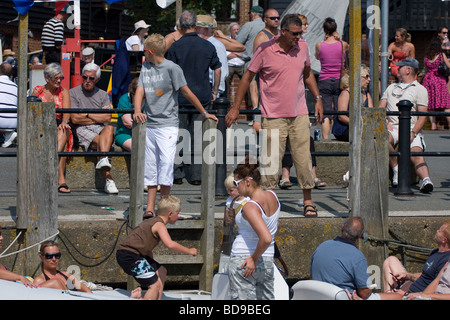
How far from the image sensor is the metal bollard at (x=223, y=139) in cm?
884

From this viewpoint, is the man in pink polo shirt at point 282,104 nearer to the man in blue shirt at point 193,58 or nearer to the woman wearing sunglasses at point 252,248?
the man in blue shirt at point 193,58

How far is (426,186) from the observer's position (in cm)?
979

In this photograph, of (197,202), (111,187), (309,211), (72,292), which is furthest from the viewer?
(111,187)

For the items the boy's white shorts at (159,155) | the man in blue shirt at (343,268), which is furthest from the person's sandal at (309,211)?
the boy's white shorts at (159,155)

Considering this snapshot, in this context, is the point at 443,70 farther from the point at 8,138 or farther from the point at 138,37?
the point at 8,138

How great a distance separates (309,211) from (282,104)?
1.03 m

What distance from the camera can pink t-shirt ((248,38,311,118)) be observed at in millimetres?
8336

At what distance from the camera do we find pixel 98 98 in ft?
33.9

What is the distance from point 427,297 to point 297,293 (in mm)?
1093

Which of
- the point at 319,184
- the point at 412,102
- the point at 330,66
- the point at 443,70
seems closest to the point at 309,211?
the point at 319,184

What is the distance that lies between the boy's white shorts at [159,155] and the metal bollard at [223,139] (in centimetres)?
70

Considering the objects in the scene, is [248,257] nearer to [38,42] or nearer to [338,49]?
[338,49]

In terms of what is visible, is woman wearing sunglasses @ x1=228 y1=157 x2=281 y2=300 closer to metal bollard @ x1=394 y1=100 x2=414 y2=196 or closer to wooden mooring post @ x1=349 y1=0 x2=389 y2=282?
wooden mooring post @ x1=349 y1=0 x2=389 y2=282

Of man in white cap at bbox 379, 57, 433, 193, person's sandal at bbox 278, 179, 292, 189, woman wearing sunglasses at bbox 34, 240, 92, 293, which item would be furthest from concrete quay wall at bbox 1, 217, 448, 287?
person's sandal at bbox 278, 179, 292, 189
